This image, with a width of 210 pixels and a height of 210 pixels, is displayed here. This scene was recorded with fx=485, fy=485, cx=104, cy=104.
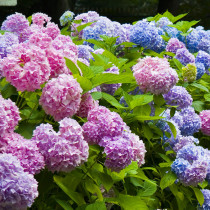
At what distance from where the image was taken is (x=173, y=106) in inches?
91.4

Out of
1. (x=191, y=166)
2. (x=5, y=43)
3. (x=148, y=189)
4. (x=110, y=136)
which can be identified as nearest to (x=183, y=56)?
(x=191, y=166)

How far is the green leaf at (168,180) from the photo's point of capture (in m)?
2.11

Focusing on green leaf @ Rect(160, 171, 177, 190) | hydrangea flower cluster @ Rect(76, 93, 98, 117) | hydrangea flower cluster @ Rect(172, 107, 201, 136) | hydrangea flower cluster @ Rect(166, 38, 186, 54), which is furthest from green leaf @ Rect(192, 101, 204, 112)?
hydrangea flower cluster @ Rect(76, 93, 98, 117)

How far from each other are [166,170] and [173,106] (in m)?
0.31

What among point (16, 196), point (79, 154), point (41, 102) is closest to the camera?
point (16, 196)

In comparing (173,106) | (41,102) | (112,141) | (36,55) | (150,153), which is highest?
(36,55)

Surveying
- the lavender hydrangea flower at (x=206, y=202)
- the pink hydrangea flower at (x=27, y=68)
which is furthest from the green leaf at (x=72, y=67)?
the lavender hydrangea flower at (x=206, y=202)

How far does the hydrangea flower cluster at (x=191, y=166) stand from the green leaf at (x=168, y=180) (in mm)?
26

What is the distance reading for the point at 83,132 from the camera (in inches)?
65.6

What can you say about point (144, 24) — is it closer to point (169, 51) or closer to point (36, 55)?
point (169, 51)

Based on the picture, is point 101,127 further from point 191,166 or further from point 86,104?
point 191,166

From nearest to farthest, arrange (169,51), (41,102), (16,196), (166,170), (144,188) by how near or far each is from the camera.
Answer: (16,196) < (41,102) < (144,188) < (166,170) < (169,51)

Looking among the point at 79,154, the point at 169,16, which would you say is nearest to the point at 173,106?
the point at 79,154

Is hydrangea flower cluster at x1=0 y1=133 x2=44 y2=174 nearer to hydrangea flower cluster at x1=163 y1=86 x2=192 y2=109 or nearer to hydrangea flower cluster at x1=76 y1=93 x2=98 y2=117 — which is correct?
hydrangea flower cluster at x1=76 y1=93 x2=98 y2=117
